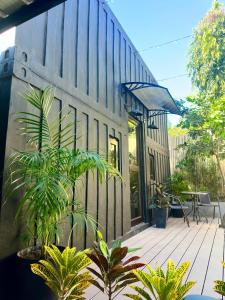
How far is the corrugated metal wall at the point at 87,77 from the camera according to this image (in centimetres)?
230

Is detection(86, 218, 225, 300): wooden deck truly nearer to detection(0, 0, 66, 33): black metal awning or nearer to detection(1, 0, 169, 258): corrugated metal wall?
detection(1, 0, 169, 258): corrugated metal wall

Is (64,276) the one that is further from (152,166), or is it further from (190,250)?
(152,166)

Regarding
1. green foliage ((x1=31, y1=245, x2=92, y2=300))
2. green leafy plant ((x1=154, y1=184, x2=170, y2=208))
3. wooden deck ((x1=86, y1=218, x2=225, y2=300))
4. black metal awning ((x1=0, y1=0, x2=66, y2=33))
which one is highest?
black metal awning ((x1=0, y1=0, x2=66, y2=33))

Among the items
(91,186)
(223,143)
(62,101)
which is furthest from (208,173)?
(62,101)

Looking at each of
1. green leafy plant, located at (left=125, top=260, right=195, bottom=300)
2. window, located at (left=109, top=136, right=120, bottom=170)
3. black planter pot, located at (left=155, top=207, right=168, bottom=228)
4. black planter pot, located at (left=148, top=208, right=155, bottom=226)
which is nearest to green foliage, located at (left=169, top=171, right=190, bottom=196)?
black planter pot, located at (left=148, top=208, right=155, bottom=226)

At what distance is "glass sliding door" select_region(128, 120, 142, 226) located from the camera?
4.86 meters

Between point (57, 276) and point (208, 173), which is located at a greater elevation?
point (208, 173)

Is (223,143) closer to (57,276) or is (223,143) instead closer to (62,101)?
(62,101)

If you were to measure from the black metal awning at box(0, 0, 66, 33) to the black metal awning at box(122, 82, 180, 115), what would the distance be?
10.3 ft

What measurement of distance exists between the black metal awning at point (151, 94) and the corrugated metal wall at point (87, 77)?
0.62 ft

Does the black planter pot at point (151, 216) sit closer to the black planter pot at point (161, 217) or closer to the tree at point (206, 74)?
the black planter pot at point (161, 217)

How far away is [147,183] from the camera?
17.9 ft

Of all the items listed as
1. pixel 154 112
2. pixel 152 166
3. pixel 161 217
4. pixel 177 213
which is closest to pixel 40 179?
pixel 161 217

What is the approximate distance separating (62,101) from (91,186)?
1.19m
